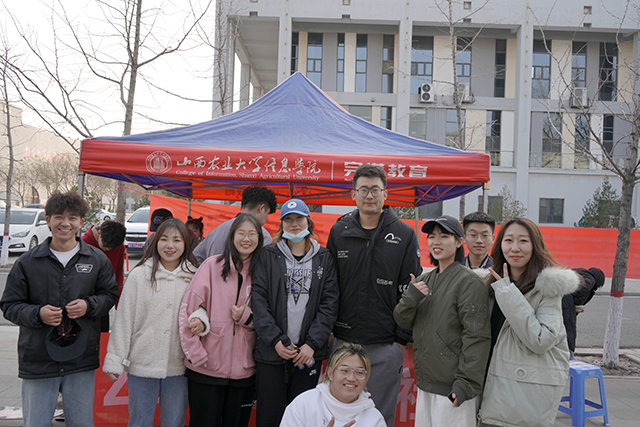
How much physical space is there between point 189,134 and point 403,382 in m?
3.18

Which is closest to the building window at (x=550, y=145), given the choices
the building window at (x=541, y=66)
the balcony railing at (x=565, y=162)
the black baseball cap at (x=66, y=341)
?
the balcony railing at (x=565, y=162)

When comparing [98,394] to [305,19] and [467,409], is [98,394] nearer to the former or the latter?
[467,409]

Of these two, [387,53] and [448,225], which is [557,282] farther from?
[387,53]

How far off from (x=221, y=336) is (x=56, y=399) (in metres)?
1.14

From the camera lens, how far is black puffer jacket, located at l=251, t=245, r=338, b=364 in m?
2.85

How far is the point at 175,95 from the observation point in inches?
346

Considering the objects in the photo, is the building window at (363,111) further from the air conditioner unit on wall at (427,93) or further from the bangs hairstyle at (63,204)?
the bangs hairstyle at (63,204)

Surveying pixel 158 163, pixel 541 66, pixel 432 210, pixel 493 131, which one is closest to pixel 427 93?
pixel 493 131

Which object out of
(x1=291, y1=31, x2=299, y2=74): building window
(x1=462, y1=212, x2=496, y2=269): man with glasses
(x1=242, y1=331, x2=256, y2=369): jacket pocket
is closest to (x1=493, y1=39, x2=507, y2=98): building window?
(x1=291, y1=31, x2=299, y2=74): building window

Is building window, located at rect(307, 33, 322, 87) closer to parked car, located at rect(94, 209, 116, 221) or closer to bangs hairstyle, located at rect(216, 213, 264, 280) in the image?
parked car, located at rect(94, 209, 116, 221)

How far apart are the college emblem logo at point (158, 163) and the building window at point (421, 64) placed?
72.0 ft

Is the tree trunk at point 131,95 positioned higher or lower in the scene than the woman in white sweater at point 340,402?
higher

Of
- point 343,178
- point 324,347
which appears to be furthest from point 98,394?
point 343,178

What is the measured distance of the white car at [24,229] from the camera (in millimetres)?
14781
